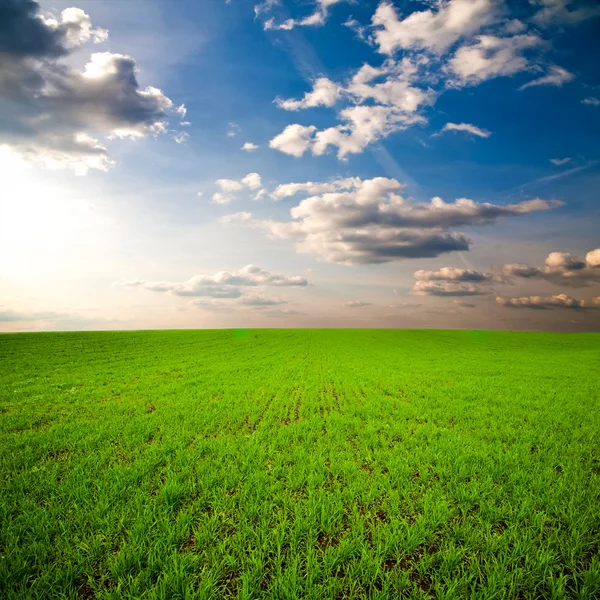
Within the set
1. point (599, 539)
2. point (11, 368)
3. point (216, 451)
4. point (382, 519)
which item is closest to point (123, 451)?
point (216, 451)

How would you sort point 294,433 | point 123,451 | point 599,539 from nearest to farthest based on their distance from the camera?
point 599,539 < point 123,451 < point 294,433

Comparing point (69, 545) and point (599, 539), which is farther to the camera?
point (599, 539)

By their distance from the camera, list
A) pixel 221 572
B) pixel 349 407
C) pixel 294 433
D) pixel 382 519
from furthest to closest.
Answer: pixel 349 407 < pixel 294 433 < pixel 382 519 < pixel 221 572

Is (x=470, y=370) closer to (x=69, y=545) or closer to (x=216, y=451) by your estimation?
(x=216, y=451)

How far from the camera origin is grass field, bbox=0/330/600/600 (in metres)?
4.01

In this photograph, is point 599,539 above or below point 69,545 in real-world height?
below

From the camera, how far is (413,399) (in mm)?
14008

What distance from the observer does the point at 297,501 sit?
224 inches

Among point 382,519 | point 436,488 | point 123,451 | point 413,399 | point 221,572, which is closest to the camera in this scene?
point 221,572

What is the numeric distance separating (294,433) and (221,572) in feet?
17.6

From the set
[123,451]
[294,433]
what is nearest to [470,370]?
[294,433]

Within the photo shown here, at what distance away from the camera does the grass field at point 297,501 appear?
401 centimetres

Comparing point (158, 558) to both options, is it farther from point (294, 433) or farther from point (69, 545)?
point (294, 433)

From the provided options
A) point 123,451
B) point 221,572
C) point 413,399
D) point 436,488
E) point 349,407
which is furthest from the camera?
point 413,399
